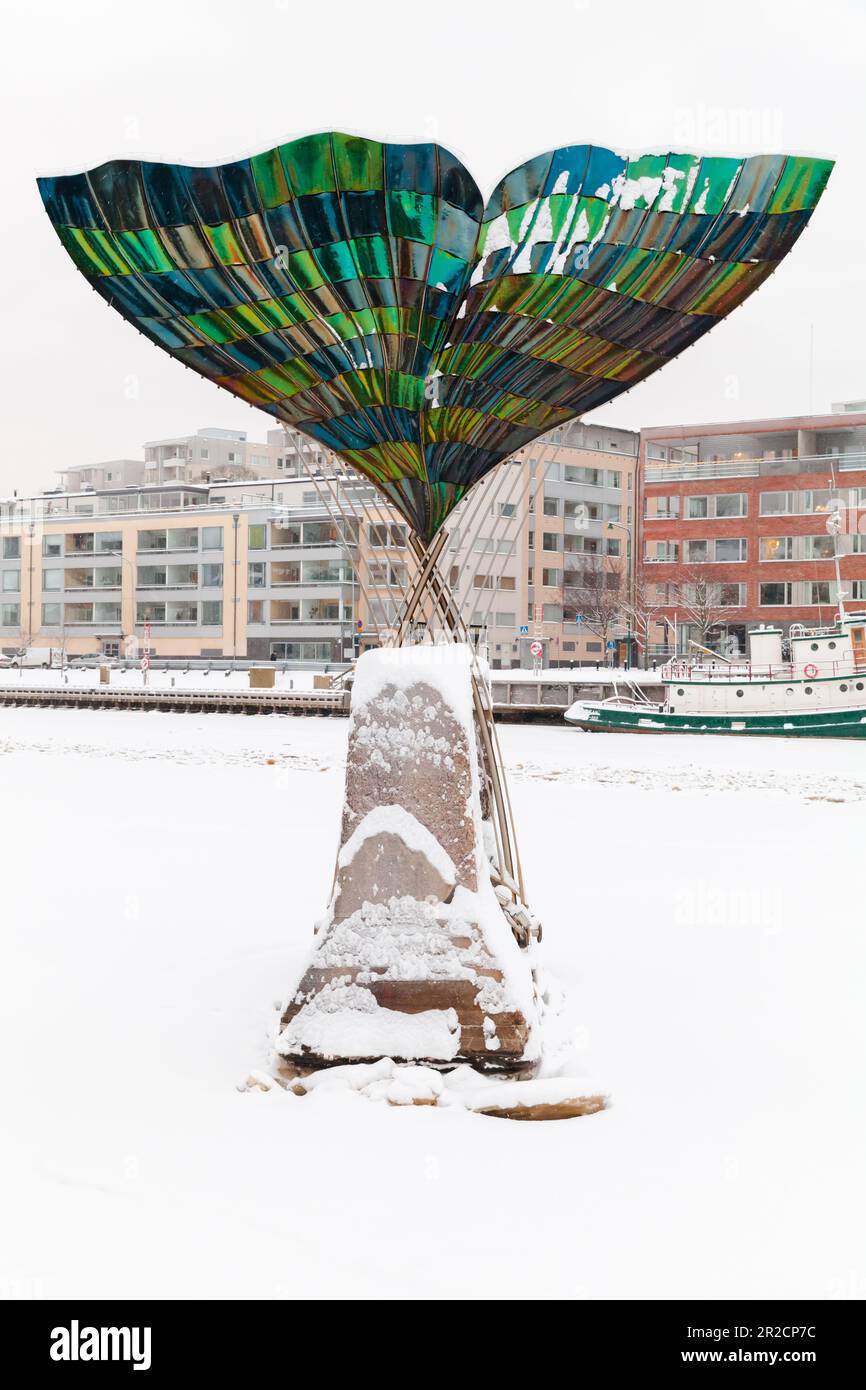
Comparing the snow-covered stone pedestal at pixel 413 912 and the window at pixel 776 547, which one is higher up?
the window at pixel 776 547

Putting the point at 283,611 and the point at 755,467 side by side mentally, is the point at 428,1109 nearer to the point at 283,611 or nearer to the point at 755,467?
the point at 755,467

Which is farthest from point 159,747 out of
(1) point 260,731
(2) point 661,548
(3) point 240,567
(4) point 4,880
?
(3) point 240,567

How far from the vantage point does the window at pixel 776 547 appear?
222 feet

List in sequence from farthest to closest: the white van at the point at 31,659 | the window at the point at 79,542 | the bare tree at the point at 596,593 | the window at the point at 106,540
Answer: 1. the window at the point at 79,542
2. the window at the point at 106,540
3. the white van at the point at 31,659
4. the bare tree at the point at 596,593

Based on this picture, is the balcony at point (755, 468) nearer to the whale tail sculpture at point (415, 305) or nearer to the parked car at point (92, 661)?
the parked car at point (92, 661)

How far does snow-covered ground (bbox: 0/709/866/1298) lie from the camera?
190 inches

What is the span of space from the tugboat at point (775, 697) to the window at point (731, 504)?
31600 millimetres

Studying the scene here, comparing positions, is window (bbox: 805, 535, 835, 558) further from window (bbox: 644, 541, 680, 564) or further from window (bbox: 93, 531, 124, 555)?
window (bbox: 93, 531, 124, 555)

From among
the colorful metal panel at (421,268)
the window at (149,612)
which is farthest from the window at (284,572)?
the colorful metal panel at (421,268)

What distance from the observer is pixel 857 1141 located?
590 cm

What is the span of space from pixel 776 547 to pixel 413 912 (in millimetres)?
64392

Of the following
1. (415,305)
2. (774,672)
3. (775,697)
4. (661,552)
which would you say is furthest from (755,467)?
(415,305)

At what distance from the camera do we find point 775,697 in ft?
118

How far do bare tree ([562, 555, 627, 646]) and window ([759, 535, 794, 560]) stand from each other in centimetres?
786
